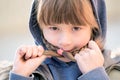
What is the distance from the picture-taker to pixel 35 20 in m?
0.84

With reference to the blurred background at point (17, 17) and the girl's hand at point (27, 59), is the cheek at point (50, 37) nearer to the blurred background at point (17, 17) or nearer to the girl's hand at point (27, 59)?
the girl's hand at point (27, 59)

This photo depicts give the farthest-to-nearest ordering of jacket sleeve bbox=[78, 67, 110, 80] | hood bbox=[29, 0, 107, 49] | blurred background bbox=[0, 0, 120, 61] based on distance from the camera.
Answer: blurred background bbox=[0, 0, 120, 61] < hood bbox=[29, 0, 107, 49] < jacket sleeve bbox=[78, 67, 110, 80]

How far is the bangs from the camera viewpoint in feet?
2.40

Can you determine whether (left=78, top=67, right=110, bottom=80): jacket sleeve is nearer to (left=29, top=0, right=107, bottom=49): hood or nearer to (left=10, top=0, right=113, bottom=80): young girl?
(left=10, top=0, right=113, bottom=80): young girl

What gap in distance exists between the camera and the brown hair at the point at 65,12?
73cm

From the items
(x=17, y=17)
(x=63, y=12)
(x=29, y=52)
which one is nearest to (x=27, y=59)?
(x=29, y=52)

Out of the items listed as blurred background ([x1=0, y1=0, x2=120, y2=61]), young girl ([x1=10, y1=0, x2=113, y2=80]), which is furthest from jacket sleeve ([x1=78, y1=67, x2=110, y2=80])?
blurred background ([x1=0, y1=0, x2=120, y2=61])

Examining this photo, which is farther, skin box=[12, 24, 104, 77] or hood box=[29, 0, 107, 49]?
hood box=[29, 0, 107, 49]

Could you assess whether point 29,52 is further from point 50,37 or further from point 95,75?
point 95,75

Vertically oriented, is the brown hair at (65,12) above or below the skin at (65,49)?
above

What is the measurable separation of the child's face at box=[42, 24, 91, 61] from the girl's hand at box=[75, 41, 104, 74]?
0.02 metres

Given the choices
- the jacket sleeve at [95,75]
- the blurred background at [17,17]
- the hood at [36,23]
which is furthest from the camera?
the blurred background at [17,17]

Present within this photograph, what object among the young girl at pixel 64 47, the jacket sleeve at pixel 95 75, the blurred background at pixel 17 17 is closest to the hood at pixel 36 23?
the young girl at pixel 64 47

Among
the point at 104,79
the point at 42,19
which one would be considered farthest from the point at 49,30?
the point at 104,79
